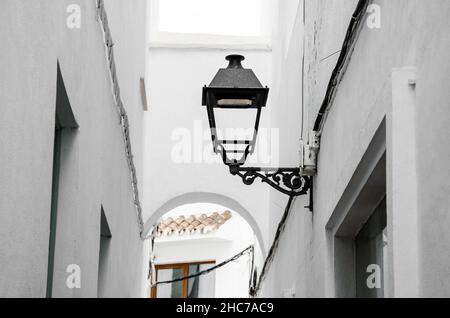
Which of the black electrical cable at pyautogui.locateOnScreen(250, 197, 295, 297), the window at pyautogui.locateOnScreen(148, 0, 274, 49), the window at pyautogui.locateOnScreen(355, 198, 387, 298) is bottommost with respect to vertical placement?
the window at pyautogui.locateOnScreen(355, 198, 387, 298)

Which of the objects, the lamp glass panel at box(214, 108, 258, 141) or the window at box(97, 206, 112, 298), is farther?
the lamp glass panel at box(214, 108, 258, 141)

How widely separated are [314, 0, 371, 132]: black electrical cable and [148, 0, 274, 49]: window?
20.8ft

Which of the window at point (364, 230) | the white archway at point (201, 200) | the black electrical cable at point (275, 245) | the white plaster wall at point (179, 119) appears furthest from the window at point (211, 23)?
the window at point (364, 230)

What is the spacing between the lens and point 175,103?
12500 mm

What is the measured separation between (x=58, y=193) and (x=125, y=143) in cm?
337

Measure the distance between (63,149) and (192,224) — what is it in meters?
16.3

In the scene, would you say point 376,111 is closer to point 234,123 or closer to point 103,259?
point 103,259

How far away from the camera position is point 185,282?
2306 cm

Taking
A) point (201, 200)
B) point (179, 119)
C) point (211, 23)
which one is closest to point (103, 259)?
point (179, 119)

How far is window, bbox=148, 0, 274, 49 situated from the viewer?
1269 centimetres

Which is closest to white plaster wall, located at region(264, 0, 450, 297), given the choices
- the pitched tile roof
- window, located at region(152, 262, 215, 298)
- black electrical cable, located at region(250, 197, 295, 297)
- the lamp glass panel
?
black electrical cable, located at region(250, 197, 295, 297)

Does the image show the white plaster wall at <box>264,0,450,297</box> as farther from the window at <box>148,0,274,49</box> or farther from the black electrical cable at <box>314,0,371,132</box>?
the window at <box>148,0,274,49</box>
